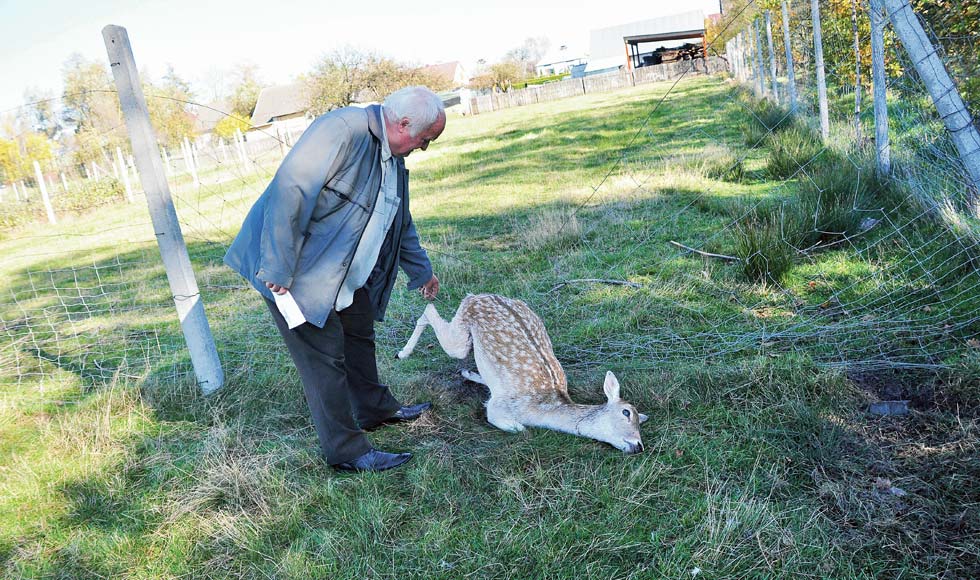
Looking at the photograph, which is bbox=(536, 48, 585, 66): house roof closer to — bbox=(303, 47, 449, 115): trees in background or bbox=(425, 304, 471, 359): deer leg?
bbox=(303, 47, 449, 115): trees in background

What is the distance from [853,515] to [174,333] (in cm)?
666

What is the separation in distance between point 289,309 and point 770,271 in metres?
4.58

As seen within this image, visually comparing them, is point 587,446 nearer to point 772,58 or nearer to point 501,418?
point 501,418

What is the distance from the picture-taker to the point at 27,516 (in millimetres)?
3906

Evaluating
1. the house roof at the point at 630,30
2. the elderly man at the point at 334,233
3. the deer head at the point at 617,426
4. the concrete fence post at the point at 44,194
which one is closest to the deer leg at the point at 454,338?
the elderly man at the point at 334,233

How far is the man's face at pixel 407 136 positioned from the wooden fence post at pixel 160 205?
2148 millimetres

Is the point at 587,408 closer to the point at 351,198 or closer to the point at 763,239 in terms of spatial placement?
the point at 351,198

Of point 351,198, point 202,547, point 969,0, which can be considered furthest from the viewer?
point 969,0

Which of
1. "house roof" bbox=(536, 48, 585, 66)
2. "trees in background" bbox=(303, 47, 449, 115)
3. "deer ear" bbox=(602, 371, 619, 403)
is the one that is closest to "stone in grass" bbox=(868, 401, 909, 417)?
"deer ear" bbox=(602, 371, 619, 403)

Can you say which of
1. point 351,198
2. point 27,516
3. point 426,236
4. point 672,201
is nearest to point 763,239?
point 672,201

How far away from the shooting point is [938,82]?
4.02 m

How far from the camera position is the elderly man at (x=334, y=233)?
350cm

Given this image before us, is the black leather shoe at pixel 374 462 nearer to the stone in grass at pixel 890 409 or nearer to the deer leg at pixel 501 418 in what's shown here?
the deer leg at pixel 501 418

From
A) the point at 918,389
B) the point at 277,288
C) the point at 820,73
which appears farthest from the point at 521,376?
the point at 820,73
